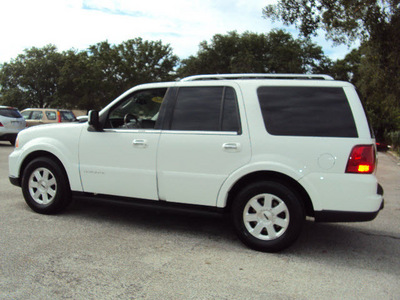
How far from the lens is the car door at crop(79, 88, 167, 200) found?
15.1 ft

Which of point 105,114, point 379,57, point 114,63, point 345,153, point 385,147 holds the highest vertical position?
point 114,63

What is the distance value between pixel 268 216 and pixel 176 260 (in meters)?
1.07

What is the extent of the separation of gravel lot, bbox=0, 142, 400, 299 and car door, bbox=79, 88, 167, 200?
0.54 m

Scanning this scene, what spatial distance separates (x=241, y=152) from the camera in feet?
13.8

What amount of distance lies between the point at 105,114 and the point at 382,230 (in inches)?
157

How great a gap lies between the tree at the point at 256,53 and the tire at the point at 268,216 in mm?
37397

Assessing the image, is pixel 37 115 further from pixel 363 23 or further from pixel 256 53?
pixel 256 53

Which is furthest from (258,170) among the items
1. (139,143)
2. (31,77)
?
(31,77)

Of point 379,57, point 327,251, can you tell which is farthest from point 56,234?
point 379,57

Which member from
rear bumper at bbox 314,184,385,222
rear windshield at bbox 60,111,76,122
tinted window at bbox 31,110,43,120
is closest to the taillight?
rear bumper at bbox 314,184,385,222

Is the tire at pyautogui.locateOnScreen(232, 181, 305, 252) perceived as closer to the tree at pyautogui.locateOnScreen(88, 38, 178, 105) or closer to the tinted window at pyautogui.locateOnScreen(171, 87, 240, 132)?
the tinted window at pyautogui.locateOnScreen(171, 87, 240, 132)

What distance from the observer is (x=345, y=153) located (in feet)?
12.7

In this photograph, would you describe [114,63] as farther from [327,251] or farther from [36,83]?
[327,251]

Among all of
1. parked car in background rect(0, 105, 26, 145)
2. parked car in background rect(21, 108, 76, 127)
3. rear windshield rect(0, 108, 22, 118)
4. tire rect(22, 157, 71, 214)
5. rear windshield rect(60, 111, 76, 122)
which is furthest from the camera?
rear windshield rect(60, 111, 76, 122)
